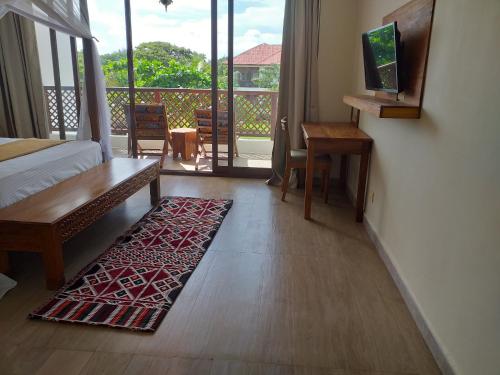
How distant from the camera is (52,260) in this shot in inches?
81.4

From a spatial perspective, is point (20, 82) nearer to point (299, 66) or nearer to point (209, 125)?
point (209, 125)

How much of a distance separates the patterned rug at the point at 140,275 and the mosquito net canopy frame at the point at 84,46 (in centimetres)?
110

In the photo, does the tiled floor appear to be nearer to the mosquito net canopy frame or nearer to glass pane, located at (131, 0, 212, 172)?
the mosquito net canopy frame

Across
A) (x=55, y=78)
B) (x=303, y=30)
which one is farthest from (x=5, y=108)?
(x=303, y=30)

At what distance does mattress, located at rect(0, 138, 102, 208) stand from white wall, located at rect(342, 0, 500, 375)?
2.42 metres

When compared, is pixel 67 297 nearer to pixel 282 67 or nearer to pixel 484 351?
pixel 484 351

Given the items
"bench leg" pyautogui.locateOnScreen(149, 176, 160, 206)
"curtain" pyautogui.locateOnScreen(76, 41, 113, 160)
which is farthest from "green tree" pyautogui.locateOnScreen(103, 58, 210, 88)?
"bench leg" pyautogui.locateOnScreen(149, 176, 160, 206)

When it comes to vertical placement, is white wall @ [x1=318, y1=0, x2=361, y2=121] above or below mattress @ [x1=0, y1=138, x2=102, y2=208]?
above

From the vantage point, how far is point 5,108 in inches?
173

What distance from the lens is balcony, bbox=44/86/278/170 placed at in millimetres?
4531

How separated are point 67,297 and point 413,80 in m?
2.31

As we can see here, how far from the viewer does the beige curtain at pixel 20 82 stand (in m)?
4.26

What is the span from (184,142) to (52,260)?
11.0 feet

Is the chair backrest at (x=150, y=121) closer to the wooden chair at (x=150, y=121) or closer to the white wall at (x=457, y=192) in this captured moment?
the wooden chair at (x=150, y=121)
